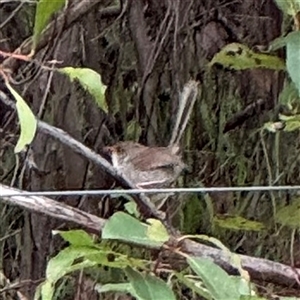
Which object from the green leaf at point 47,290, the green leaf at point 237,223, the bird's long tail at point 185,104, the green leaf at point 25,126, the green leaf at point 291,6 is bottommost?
the green leaf at point 237,223

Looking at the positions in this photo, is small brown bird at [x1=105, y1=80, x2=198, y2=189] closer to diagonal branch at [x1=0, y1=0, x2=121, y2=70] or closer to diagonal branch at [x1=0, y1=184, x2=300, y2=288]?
diagonal branch at [x1=0, y1=0, x2=121, y2=70]

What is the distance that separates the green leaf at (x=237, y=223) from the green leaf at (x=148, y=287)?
17.6 inches

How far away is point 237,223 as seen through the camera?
1.39 meters

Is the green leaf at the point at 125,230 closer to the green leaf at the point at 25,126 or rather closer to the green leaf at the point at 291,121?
the green leaf at the point at 25,126

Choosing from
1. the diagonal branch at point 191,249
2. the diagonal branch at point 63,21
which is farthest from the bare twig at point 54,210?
the diagonal branch at point 63,21

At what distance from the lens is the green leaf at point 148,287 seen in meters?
0.91

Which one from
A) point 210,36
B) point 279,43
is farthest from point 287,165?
point 279,43

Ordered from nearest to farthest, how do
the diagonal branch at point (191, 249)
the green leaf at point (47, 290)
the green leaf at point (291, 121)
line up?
the green leaf at point (47, 290), the diagonal branch at point (191, 249), the green leaf at point (291, 121)

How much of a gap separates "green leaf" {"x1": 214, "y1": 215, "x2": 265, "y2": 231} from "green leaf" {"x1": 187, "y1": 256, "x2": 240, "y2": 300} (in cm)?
43

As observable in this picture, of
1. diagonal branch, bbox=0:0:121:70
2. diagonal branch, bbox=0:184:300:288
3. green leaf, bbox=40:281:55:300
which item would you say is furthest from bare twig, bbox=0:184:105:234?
diagonal branch, bbox=0:0:121:70

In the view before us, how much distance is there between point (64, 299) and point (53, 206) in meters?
0.67

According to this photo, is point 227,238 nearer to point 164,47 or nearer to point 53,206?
point 164,47

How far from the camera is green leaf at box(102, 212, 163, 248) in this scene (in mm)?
881

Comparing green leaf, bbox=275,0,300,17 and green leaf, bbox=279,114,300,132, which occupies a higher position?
green leaf, bbox=275,0,300,17
